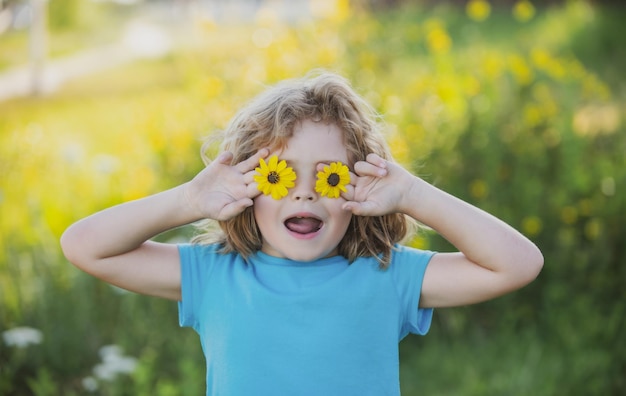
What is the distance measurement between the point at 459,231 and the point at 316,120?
1.28 feet

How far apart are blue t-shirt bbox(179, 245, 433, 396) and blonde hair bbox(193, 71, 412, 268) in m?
0.06

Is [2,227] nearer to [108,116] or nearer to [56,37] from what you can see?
[108,116]

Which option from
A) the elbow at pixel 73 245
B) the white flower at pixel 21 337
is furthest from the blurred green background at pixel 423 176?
the elbow at pixel 73 245

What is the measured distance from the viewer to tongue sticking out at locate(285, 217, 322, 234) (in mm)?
1752

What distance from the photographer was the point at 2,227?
3803mm

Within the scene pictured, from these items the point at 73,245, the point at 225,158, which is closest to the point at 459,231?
the point at 225,158

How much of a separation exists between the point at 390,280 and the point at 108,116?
5754 millimetres

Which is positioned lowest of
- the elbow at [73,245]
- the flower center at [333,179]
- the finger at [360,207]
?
the elbow at [73,245]

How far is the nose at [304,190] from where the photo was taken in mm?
1708

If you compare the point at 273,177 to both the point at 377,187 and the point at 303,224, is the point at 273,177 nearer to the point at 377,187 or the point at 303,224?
the point at 303,224

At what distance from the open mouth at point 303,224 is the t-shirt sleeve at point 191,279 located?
9.1 inches

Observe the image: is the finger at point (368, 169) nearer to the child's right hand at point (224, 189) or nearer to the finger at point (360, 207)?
the finger at point (360, 207)

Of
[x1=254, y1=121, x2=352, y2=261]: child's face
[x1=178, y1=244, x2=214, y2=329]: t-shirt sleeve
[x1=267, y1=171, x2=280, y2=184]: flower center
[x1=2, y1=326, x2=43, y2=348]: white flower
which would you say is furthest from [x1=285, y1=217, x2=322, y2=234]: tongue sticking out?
[x1=2, y1=326, x2=43, y2=348]: white flower

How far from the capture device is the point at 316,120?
1779 mm
